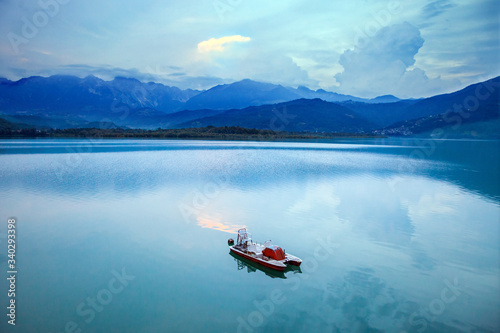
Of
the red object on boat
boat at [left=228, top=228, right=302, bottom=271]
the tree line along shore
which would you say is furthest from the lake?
the tree line along shore

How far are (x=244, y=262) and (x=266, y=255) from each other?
3.14 feet

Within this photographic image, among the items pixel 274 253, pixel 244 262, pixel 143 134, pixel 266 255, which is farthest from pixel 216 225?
pixel 143 134

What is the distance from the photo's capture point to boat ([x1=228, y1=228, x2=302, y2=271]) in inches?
409

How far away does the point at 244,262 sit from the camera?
36.8 feet

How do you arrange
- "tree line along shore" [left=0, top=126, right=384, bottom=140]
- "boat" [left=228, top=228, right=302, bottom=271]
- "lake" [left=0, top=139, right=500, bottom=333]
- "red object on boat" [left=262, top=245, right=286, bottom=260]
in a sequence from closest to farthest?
"lake" [left=0, top=139, right=500, bottom=333] < "boat" [left=228, top=228, right=302, bottom=271] < "red object on boat" [left=262, top=245, right=286, bottom=260] < "tree line along shore" [left=0, top=126, right=384, bottom=140]

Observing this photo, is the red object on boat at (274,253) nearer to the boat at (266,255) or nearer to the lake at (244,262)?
the boat at (266,255)

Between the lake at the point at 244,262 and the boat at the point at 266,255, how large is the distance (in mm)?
338

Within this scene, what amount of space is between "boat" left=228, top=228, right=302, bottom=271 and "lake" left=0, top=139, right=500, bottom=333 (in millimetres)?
338

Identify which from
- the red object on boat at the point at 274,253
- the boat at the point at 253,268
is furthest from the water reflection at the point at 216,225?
the red object on boat at the point at 274,253

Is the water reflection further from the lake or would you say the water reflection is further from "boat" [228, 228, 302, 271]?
"boat" [228, 228, 302, 271]

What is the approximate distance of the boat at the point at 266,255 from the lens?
10392 mm

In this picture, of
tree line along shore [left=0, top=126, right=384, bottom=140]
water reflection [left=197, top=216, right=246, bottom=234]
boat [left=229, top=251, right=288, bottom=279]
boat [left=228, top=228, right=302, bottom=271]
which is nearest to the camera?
boat [left=229, top=251, right=288, bottom=279]

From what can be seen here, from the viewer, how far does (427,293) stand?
9.04 metres

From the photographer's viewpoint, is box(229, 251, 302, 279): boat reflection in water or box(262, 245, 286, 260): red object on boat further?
box(262, 245, 286, 260): red object on boat
